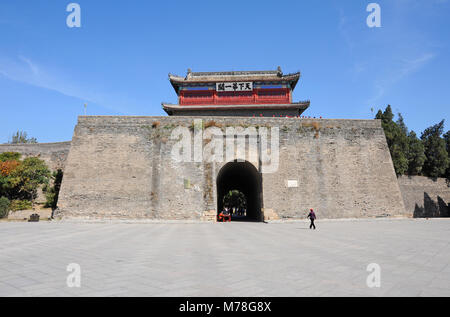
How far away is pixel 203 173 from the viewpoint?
15906 millimetres

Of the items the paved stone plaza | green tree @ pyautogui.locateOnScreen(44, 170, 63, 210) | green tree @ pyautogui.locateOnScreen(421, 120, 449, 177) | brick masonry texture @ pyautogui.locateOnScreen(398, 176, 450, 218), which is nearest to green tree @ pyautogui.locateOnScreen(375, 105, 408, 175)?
brick masonry texture @ pyautogui.locateOnScreen(398, 176, 450, 218)

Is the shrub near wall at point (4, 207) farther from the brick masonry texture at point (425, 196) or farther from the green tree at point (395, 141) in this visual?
the brick masonry texture at point (425, 196)

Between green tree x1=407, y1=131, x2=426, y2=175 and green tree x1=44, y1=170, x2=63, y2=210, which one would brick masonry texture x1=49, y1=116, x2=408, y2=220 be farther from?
green tree x1=407, y1=131, x2=426, y2=175

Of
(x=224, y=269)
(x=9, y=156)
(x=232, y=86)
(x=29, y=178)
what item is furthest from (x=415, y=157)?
(x=9, y=156)

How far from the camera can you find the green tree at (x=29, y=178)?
18.1 m

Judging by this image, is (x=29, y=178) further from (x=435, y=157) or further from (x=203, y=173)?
(x=435, y=157)

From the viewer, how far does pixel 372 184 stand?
16.4m

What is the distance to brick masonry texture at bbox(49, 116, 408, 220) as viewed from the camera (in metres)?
15.4

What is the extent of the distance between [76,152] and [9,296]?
15.1 meters

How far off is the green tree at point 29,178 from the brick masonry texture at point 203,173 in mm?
4583

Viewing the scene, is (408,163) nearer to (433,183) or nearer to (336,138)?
(433,183)

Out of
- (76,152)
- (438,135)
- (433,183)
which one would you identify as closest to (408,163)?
(433,183)

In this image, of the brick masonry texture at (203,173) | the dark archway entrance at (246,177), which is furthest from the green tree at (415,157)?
the dark archway entrance at (246,177)
